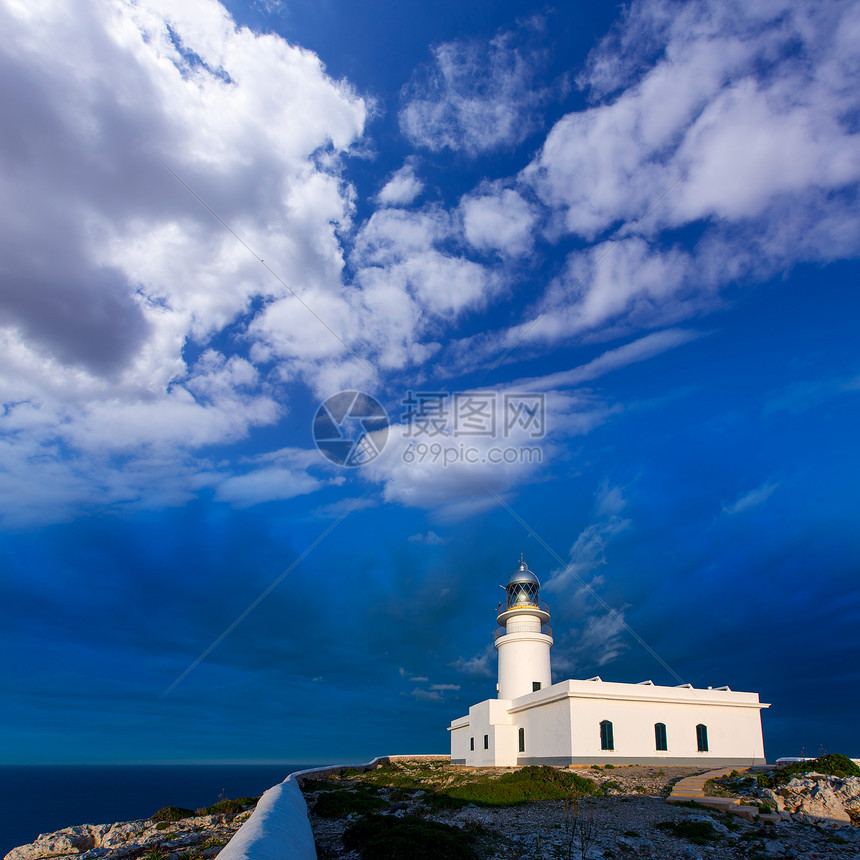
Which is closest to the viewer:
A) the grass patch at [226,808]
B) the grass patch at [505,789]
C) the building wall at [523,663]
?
the grass patch at [226,808]

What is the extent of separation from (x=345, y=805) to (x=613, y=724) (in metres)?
11.5

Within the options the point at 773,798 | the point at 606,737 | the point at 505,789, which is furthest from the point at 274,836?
the point at 606,737

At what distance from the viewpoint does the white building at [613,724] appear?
66.6ft

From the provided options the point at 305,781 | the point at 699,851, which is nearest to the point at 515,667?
the point at 305,781

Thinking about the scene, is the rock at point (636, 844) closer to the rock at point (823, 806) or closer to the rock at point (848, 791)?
the rock at point (823, 806)

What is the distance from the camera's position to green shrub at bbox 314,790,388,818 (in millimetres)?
12547

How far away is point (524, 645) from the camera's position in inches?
1037

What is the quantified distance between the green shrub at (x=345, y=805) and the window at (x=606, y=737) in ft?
31.5

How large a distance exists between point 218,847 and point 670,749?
17.8m

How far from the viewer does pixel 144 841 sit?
34.7ft

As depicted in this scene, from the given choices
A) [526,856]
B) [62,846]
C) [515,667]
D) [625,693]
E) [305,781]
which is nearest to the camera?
[526,856]

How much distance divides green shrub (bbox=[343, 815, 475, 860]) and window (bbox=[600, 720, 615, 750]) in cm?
1219

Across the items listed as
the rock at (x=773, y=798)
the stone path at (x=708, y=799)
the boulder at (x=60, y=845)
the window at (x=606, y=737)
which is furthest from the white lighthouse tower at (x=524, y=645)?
the boulder at (x=60, y=845)

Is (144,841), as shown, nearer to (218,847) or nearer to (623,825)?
(218,847)
